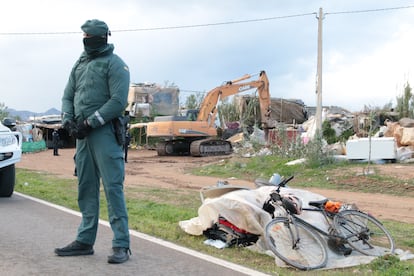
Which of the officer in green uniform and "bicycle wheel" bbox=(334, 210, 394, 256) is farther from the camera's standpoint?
"bicycle wheel" bbox=(334, 210, 394, 256)

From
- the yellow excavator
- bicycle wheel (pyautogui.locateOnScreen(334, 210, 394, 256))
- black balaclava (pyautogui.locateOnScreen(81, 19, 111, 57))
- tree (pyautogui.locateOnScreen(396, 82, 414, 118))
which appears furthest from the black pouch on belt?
tree (pyautogui.locateOnScreen(396, 82, 414, 118))

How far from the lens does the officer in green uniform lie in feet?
16.6

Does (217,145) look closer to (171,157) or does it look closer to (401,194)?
(171,157)

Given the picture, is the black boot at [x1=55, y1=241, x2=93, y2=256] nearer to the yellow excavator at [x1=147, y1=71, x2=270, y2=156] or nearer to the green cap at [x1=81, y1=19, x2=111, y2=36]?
the green cap at [x1=81, y1=19, x2=111, y2=36]

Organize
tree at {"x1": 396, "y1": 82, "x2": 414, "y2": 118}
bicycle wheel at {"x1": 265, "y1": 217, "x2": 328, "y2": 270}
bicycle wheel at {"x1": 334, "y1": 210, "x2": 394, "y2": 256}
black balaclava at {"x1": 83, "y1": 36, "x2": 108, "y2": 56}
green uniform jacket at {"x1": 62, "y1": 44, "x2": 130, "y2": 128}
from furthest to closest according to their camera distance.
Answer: tree at {"x1": 396, "y1": 82, "x2": 414, "y2": 118} < bicycle wheel at {"x1": 334, "y1": 210, "x2": 394, "y2": 256} < bicycle wheel at {"x1": 265, "y1": 217, "x2": 328, "y2": 270} < black balaclava at {"x1": 83, "y1": 36, "x2": 108, "y2": 56} < green uniform jacket at {"x1": 62, "y1": 44, "x2": 130, "y2": 128}

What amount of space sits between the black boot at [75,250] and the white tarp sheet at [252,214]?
152 cm

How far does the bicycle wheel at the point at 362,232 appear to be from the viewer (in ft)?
18.7

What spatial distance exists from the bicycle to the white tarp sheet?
11 centimetres

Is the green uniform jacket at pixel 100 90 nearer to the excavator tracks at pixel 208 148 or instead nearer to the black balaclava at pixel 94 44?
the black balaclava at pixel 94 44

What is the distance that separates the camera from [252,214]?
5.84 metres

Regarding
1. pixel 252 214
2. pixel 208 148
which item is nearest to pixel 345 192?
pixel 252 214

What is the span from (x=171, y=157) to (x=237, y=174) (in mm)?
10928

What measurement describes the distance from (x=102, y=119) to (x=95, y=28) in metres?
0.90

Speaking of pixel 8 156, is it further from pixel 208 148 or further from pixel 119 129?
pixel 208 148
